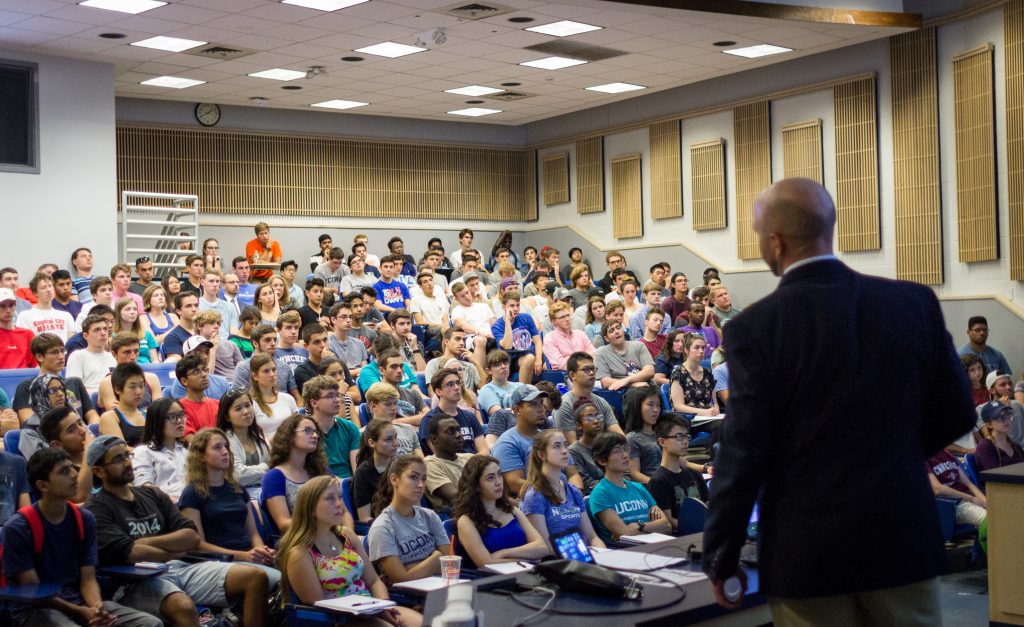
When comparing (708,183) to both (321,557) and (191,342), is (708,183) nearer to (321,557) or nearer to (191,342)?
(191,342)

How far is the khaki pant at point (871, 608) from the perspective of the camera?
1.88 m

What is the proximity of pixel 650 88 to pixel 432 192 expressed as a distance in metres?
3.92

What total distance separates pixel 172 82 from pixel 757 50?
21.0 ft

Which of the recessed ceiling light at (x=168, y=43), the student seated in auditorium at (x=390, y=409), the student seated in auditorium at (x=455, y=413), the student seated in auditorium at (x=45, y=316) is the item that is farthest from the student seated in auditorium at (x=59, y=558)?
the recessed ceiling light at (x=168, y=43)

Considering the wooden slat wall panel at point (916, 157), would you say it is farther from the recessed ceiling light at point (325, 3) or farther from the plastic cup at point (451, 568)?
the plastic cup at point (451, 568)

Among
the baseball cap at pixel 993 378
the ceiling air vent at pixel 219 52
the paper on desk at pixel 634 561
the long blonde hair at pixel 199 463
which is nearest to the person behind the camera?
the paper on desk at pixel 634 561

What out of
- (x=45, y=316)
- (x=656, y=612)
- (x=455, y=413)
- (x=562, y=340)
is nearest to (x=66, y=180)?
(x=45, y=316)

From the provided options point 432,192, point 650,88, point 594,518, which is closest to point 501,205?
point 432,192

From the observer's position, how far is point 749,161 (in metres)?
13.0

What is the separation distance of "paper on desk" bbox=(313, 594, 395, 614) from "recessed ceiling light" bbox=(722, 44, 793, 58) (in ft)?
28.8

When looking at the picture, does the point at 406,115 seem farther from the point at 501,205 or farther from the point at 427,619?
the point at 427,619

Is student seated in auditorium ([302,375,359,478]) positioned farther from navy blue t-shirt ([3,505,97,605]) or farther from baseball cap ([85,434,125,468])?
navy blue t-shirt ([3,505,97,605])

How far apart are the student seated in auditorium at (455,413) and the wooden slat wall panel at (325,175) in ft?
26.7

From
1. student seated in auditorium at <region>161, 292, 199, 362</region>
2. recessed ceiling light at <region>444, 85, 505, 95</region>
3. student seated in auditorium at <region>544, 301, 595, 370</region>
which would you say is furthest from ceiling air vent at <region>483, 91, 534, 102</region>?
student seated in auditorium at <region>161, 292, 199, 362</region>
